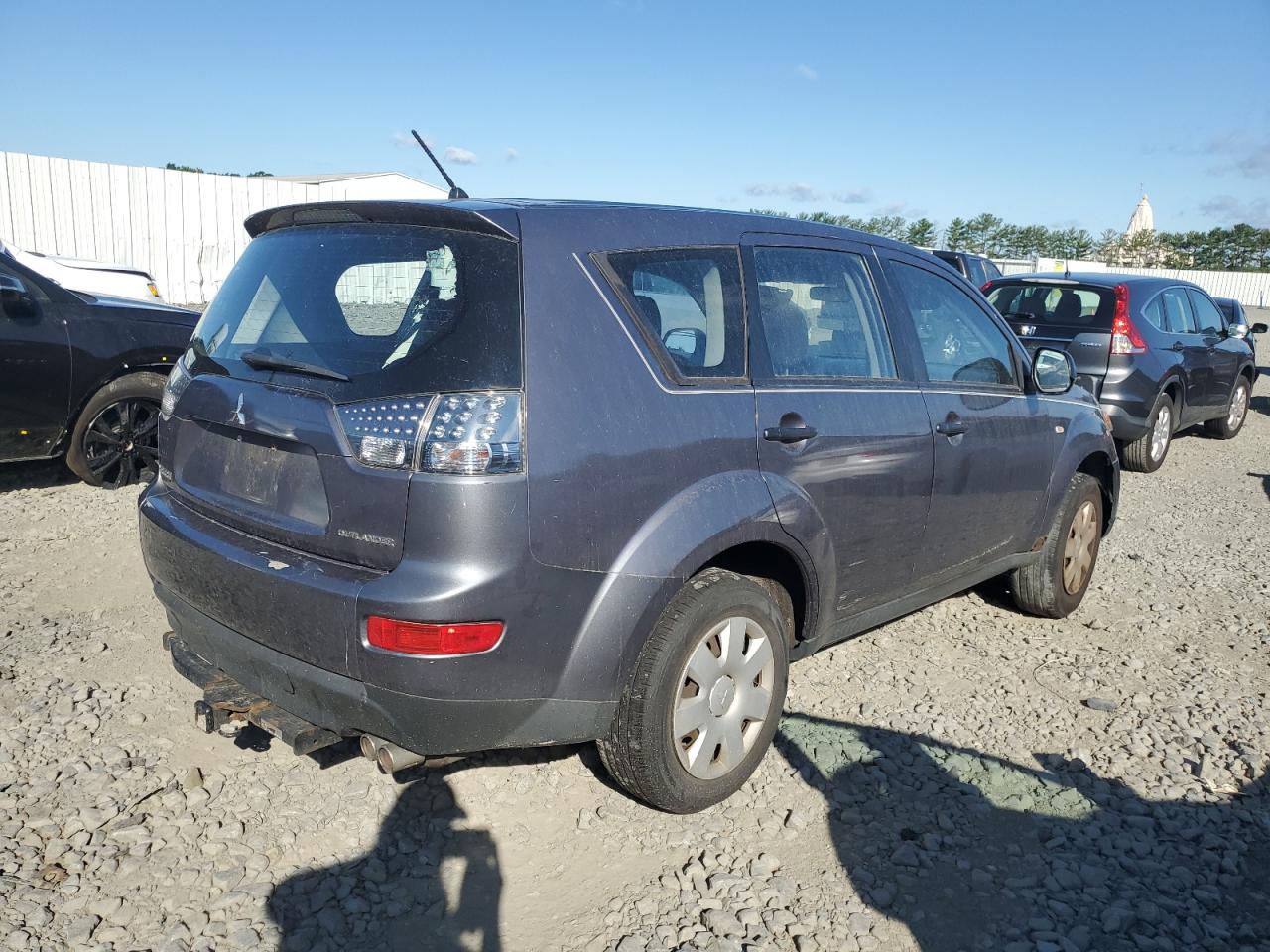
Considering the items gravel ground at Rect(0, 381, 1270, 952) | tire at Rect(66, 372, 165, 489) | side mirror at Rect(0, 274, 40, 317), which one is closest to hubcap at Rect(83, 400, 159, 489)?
tire at Rect(66, 372, 165, 489)

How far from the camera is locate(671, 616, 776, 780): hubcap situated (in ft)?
9.65

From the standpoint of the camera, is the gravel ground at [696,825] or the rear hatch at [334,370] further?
the gravel ground at [696,825]

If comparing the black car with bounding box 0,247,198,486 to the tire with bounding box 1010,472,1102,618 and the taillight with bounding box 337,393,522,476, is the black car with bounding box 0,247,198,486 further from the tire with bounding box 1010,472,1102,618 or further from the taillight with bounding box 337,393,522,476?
the tire with bounding box 1010,472,1102,618

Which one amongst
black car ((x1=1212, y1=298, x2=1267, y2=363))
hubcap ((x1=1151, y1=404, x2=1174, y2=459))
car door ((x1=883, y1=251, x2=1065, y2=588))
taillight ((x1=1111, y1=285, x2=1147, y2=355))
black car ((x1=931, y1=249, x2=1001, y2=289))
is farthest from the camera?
black car ((x1=931, y1=249, x2=1001, y2=289))

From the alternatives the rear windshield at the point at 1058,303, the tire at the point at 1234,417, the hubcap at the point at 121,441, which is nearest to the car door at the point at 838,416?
the hubcap at the point at 121,441

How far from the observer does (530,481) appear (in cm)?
245

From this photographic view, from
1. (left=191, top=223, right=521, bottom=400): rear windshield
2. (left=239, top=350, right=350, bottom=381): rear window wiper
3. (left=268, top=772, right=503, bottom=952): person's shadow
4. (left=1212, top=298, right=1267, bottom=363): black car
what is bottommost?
(left=268, top=772, right=503, bottom=952): person's shadow

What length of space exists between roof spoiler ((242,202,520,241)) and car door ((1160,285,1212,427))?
8.28m

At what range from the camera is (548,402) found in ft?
8.24

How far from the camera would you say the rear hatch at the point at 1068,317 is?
8.70 metres

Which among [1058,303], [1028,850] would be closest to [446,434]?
[1028,850]

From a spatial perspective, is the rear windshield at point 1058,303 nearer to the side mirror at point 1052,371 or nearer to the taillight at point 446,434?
the side mirror at point 1052,371

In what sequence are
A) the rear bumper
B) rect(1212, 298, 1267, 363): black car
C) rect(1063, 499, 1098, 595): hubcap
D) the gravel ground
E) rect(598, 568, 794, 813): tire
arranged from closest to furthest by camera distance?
the rear bumper → the gravel ground → rect(598, 568, 794, 813): tire → rect(1063, 499, 1098, 595): hubcap → rect(1212, 298, 1267, 363): black car

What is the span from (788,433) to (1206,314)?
910 cm
